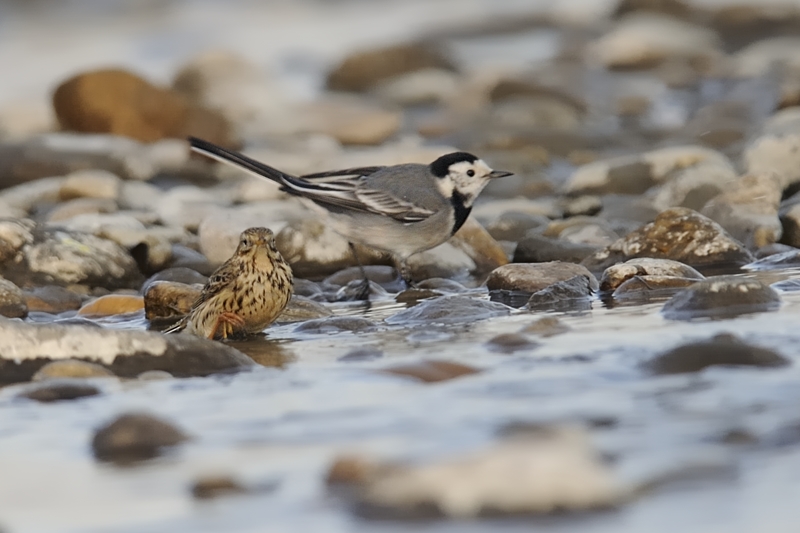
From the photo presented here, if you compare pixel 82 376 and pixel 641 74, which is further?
pixel 641 74

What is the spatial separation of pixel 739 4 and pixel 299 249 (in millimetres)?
18111

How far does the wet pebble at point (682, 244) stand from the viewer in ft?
23.9

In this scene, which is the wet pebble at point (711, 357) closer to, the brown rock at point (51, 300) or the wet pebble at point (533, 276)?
the wet pebble at point (533, 276)

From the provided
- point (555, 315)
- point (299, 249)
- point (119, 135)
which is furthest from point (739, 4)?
point (555, 315)

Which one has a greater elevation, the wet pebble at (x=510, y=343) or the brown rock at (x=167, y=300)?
the brown rock at (x=167, y=300)

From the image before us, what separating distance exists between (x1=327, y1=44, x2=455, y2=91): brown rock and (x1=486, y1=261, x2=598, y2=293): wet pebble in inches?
527

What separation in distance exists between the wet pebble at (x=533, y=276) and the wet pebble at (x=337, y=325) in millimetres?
1139

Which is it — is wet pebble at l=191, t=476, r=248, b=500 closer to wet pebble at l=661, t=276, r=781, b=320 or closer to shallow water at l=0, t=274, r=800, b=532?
shallow water at l=0, t=274, r=800, b=532

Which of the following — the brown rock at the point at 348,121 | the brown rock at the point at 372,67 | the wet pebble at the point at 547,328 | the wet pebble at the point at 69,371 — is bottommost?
the wet pebble at the point at 547,328

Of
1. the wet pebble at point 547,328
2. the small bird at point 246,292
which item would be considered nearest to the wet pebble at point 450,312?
the wet pebble at point 547,328

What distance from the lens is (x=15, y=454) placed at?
137 inches

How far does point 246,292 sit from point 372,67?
14.9 meters

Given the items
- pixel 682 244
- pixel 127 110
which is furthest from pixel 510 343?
pixel 127 110

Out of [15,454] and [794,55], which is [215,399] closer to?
[15,454]
